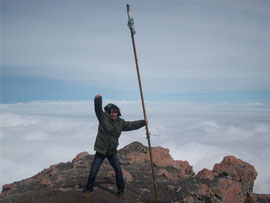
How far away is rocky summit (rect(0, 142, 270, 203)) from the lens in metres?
9.27

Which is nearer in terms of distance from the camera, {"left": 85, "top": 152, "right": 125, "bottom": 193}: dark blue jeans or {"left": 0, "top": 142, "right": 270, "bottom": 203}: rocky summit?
{"left": 85, "top": 152, "right": 125, "bottom": 193}: dark blue jeans

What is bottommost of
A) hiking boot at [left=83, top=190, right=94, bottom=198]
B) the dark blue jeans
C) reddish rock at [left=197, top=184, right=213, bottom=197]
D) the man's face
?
Answer: reddish rock at [left=197, top=184, right=213, bottom=197]

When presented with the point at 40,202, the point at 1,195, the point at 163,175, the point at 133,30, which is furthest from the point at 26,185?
the point at 133,30

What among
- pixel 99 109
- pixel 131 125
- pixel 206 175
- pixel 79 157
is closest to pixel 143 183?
pixel 131 125

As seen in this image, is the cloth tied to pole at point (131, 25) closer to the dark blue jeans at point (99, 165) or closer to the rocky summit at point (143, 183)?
the dark blue jeans at point (99, 165)

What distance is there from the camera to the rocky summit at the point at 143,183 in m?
9.27

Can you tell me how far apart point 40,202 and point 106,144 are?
152 inches

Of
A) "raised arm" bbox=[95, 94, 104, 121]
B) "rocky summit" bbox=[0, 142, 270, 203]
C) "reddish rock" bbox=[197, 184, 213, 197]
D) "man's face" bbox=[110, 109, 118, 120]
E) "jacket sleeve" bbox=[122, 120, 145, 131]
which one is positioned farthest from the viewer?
"reddish rock" bbox=[197, 184, 213, 197]

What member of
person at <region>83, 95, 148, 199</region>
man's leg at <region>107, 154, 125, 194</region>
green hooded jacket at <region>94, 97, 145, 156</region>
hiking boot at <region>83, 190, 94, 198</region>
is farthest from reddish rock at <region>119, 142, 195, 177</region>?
green hooded jacket at <region>94, 97, 145, 156</region>

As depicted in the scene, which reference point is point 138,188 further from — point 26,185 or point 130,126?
point 26,185

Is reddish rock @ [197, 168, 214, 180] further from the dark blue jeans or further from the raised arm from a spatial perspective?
the raised arm

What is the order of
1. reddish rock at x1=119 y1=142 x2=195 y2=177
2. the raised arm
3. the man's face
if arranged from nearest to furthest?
the raised arm, the man's face, reddish rock at x1=119 y1=142 x2=195 y2=177

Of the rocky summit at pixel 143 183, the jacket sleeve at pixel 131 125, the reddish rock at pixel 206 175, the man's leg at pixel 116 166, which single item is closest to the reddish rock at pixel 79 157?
the rocky summit at pixel 143 183

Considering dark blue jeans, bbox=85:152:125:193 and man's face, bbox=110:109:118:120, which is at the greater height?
man's face, bbox=110:109:118:120
